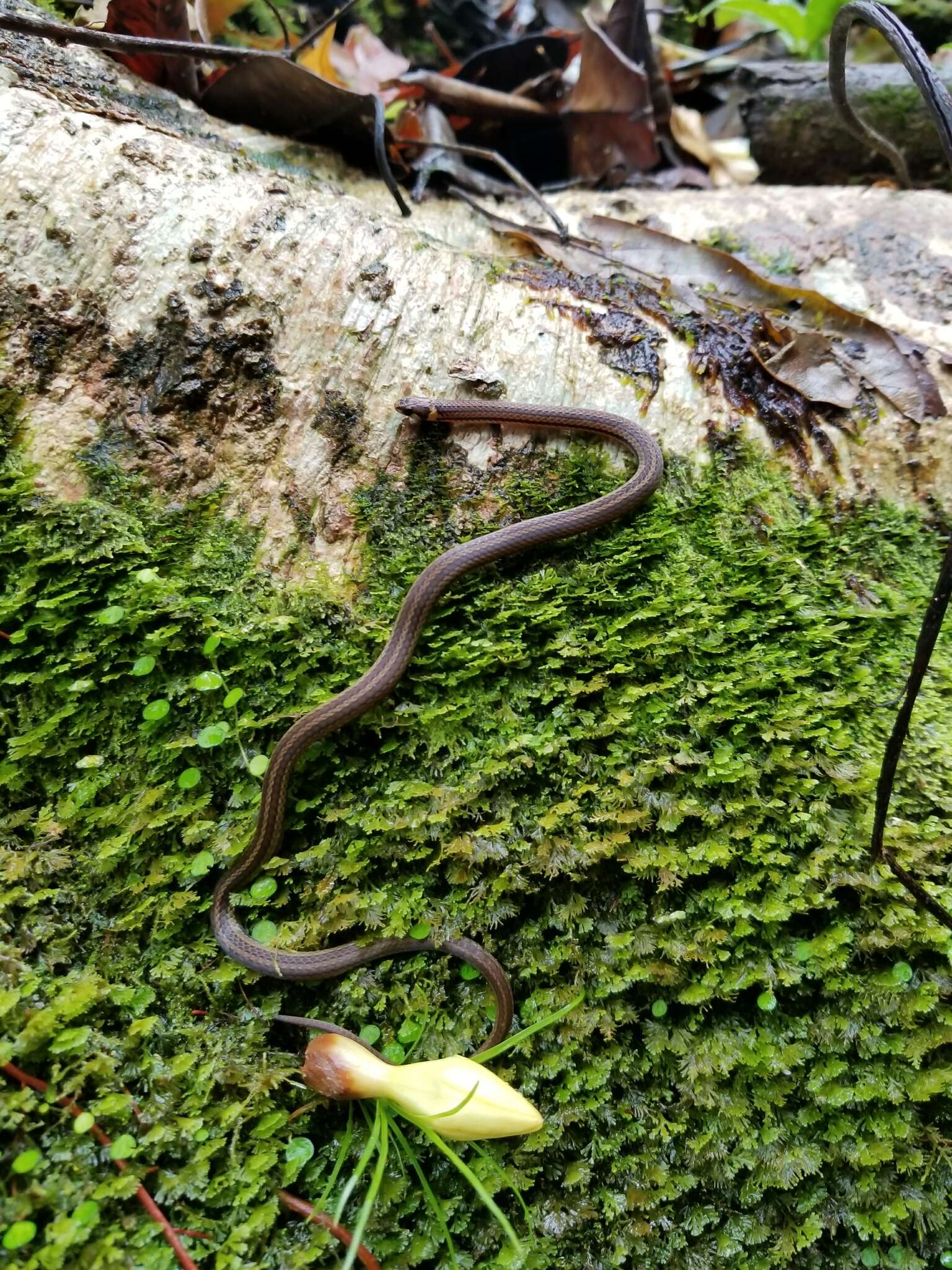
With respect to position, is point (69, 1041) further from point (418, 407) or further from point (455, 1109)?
point (418, 407)

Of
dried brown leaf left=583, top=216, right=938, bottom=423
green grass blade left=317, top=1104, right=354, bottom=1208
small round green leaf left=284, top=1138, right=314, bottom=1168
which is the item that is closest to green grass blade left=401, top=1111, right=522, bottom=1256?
green grass blade left=317, top=1104, right=354, bottom=1208

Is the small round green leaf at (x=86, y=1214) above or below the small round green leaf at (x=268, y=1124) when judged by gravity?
above

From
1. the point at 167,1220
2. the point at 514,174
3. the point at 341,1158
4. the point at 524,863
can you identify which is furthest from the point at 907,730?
the point at 514,174

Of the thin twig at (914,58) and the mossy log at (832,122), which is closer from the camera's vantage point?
the thin twig at (914,58)

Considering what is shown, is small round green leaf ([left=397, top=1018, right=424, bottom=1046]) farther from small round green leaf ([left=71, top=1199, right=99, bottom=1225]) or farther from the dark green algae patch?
small round green leaf ([left=71, top=1199, right=99, bottom=1225])

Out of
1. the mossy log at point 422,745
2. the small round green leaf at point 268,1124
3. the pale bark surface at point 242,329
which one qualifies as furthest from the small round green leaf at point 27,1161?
the pale bark surface at point 242,329

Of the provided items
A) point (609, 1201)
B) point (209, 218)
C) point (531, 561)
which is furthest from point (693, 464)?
point (609, 1201)

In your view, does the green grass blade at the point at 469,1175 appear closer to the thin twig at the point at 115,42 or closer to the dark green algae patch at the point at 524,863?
the dark green algae patch at the point at 524,863
